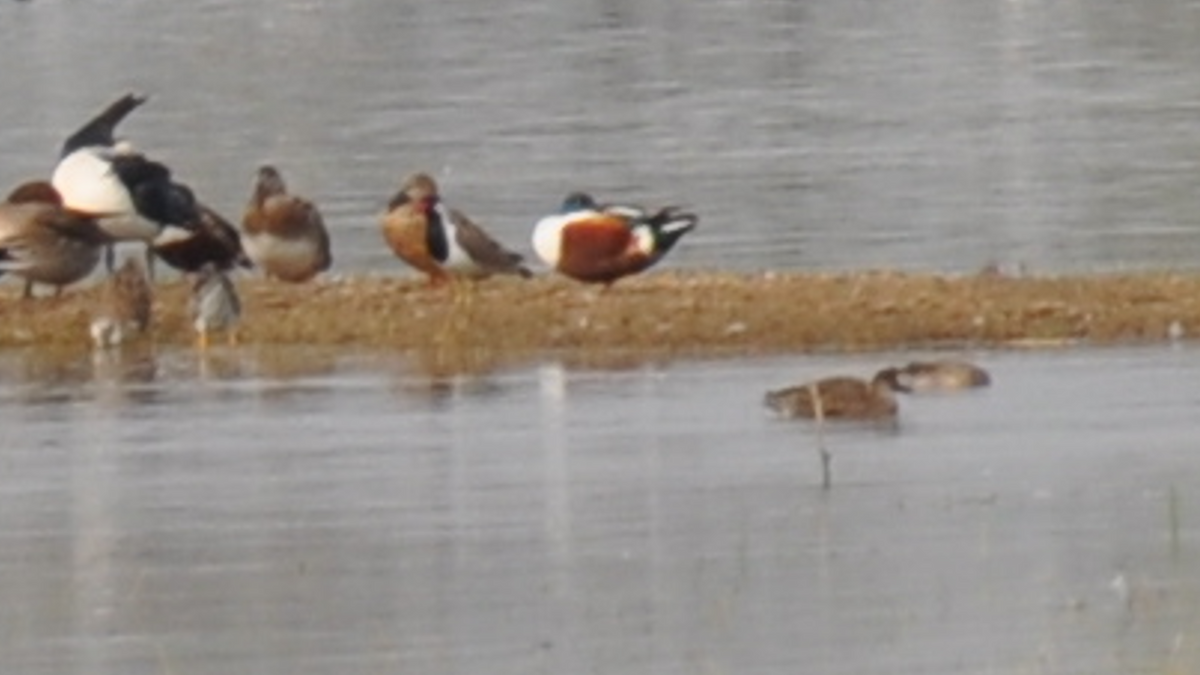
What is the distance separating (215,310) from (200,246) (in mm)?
1946

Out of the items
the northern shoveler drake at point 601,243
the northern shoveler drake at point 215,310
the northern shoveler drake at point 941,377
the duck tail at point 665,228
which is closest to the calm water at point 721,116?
the duck tail at point 665,228

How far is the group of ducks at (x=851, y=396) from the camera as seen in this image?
14.2 meters

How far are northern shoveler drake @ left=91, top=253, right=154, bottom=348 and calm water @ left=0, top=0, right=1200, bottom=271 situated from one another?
5.53 metres

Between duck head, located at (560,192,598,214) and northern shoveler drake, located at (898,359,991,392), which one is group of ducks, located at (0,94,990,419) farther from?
northern shoveler drake, located at (898,359,991,392)

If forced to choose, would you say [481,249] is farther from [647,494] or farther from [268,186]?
[647,494]

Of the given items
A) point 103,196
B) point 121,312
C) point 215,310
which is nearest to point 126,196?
point 103,196

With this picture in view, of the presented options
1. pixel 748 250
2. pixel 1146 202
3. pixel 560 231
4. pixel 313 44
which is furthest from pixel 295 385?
pixel 313 44

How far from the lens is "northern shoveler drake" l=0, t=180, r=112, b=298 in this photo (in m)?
18.8

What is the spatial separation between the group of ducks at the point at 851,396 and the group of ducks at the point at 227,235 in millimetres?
3733

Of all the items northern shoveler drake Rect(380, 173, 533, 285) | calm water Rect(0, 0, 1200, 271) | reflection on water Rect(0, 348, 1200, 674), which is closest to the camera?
reflection on water Rect(0, 348, 1200, 674)

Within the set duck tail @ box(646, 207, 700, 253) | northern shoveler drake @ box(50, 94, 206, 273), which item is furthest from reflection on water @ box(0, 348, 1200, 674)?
northern shoveler drake @ box(50, 94, 206, 273)

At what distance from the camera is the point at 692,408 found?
15000 mm

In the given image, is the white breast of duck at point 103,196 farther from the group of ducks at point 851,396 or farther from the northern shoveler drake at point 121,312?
the group of ducks at point 851,396

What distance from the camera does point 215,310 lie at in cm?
1769
